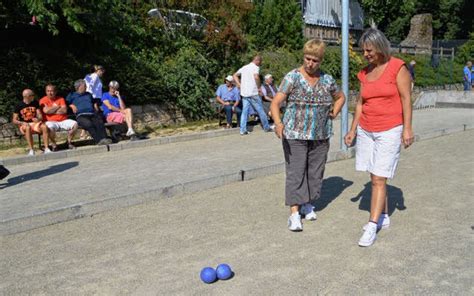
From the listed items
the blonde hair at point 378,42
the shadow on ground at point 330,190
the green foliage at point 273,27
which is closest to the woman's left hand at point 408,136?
the blonde hair at point 378,42

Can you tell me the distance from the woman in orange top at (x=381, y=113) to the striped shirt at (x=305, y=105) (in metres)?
0.38

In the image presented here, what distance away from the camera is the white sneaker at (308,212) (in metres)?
5.00

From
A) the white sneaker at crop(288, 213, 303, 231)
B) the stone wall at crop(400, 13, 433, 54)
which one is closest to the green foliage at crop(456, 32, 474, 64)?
the stone wall at crop(400, 13, 433, 54)

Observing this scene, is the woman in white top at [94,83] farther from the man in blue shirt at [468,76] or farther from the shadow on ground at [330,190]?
the man in blue shirt at [468,76]

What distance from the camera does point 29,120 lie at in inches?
355

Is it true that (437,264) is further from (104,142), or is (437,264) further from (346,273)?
(104,142)

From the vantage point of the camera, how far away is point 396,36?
47.3 meters

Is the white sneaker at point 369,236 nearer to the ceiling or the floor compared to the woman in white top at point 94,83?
nearer to the floor

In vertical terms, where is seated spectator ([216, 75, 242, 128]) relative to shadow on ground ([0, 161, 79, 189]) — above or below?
above

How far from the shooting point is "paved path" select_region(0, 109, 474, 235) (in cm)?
541

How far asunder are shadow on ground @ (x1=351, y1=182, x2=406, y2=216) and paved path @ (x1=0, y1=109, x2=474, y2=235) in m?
1.66

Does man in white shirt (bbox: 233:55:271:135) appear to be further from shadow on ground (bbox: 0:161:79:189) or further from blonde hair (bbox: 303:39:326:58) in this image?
blonde hair (bbox: 303:39:326:58)

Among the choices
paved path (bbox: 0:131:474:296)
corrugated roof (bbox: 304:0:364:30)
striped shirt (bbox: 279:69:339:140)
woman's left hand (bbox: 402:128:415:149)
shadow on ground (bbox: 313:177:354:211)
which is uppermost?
corrugated roof (bbox: 304:0:364:30)

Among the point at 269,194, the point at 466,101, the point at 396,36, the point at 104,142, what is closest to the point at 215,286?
the point at 269,194
